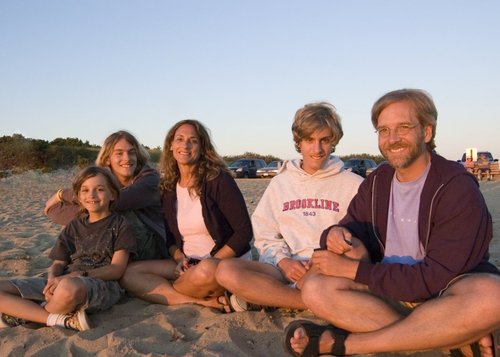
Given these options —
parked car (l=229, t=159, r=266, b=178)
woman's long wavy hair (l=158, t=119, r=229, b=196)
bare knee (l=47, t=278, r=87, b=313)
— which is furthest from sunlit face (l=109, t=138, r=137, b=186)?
parked car (l=229, t=159, r=266, b=178)

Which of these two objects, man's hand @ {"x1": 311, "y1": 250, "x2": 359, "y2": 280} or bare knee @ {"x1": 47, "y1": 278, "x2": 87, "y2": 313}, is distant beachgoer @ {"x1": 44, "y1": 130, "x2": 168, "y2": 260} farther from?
man's hand @ {"x1": 311, "y1": 250, "x2": 359, "y2": 280}

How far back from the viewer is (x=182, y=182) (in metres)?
4.50

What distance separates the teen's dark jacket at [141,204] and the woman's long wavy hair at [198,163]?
117 mm

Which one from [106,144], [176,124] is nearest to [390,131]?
[176,124]

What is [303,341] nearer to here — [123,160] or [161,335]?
[161,335]

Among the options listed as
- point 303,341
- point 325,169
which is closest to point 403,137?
point 325,169

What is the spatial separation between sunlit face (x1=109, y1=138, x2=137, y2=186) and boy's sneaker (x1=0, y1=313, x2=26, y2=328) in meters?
1.50

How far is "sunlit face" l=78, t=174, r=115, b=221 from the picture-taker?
4.14 m

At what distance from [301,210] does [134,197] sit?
1436mm

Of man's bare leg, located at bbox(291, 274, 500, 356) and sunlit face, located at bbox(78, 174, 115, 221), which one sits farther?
sunlit face, located at bbox(78, 174, 115, 221)

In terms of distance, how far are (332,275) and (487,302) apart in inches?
32.8

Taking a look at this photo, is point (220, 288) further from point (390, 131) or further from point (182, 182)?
point (390, 131)

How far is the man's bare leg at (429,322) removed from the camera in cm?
255

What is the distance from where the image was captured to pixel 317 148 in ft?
12.6
